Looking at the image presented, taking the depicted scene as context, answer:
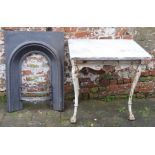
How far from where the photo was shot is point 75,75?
14.2 ft

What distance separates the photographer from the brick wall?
196 inches

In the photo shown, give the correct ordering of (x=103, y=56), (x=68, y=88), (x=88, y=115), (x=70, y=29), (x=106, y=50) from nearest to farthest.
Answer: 1. (x=103, y=56)
2. (x=106, y=50)
3. (x=88, y=115)
4. (x=70, y=29)
5. (x=68, y=88)

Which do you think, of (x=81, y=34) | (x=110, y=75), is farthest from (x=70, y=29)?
(x=110, y=75)

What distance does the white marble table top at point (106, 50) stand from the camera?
4156mm

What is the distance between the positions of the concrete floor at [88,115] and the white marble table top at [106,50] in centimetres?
87

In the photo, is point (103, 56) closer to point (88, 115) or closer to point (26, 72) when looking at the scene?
point (88, 115)

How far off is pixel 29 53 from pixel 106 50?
1.06 m

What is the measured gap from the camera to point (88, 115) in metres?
4.77

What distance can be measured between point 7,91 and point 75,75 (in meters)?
1.04

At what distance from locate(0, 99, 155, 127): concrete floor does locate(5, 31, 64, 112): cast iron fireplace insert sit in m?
0.13

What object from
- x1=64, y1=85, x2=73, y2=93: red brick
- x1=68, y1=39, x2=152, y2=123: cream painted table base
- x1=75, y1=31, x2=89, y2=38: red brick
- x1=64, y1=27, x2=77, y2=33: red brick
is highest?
x1=64, y1=27, x2=77, y2=33: red brick

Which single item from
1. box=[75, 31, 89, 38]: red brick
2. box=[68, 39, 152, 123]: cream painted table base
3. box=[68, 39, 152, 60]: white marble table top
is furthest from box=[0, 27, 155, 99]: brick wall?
box=[68, 39, 152, 123]: cream painted table base

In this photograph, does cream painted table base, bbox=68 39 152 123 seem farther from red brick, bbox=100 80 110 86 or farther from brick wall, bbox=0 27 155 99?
red brick, bbox=100 80 110 86

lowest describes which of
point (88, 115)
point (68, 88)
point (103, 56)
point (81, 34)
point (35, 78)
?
point (88, 115)
